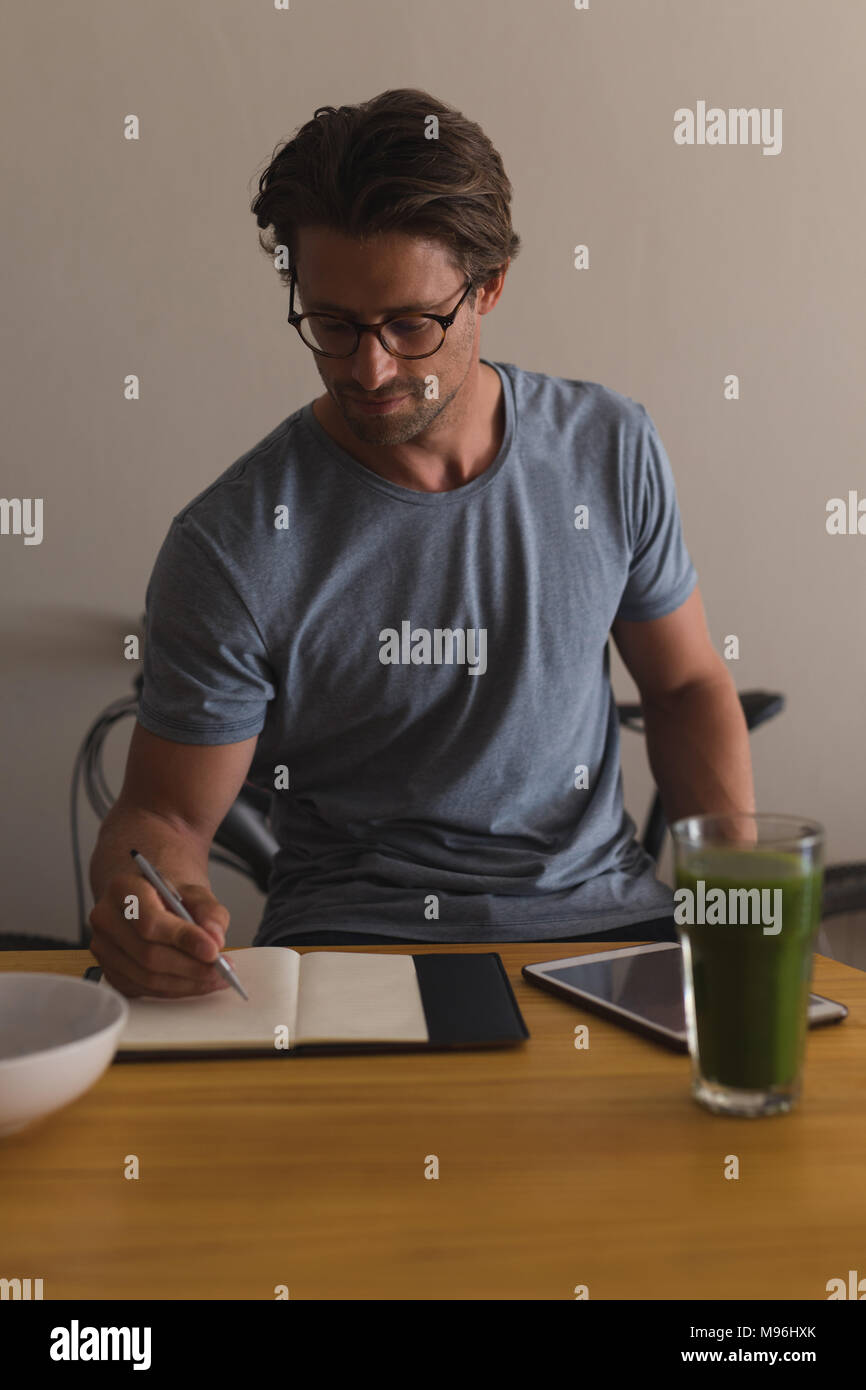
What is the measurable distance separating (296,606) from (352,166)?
17.5 inches

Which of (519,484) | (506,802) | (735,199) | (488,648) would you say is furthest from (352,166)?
(735,199)

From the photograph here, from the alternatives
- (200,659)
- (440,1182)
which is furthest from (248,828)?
(440,1182)

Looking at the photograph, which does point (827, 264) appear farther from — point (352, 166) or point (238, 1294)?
point (238, 1294)

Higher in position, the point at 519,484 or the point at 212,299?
the point at 212,299

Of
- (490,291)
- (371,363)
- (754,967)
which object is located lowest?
(754,967)

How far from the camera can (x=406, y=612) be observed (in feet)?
4.28

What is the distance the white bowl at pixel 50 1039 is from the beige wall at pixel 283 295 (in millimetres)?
1519

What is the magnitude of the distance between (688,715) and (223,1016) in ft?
2.55

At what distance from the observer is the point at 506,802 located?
1300 millimetres

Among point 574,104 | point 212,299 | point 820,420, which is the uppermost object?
point 574,104

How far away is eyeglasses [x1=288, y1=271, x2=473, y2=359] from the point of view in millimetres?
A: 1239

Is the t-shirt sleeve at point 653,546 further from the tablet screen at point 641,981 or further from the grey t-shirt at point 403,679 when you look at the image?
the tablet screen at point 641,981

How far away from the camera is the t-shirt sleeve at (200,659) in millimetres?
1236

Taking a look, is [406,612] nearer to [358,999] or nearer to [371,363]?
[371,363]
